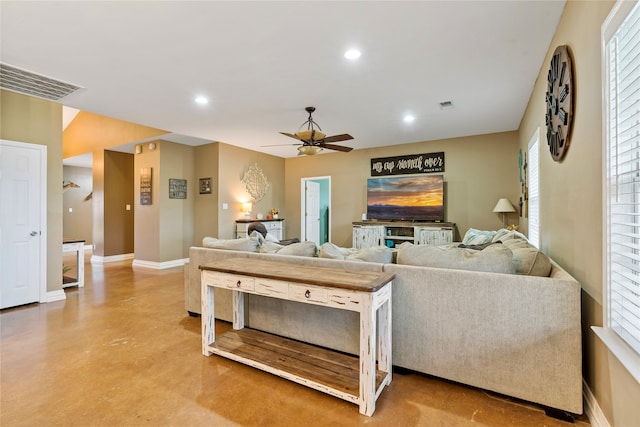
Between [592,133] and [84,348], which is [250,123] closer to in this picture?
[84,348]

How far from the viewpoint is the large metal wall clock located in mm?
1993

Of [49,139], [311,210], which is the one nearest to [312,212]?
[311,210]

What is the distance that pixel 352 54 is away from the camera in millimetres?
2703

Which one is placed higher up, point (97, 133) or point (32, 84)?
point (97, 133)

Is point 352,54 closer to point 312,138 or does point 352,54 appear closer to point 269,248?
point 312,138

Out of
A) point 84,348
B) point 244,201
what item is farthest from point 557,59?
point 244,201

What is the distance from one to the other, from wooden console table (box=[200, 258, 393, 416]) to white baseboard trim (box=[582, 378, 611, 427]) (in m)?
1.09

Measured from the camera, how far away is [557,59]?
2242 millimetres

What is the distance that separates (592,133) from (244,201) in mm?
6182

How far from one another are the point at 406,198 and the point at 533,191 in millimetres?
2773

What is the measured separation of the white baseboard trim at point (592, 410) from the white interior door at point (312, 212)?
21.2 ft

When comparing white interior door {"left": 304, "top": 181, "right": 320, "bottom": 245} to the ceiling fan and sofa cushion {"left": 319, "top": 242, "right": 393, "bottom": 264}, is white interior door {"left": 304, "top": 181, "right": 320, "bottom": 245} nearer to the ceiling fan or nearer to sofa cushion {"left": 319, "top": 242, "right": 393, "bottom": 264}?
the ceiling fan

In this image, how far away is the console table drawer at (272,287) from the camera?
80.3 inches

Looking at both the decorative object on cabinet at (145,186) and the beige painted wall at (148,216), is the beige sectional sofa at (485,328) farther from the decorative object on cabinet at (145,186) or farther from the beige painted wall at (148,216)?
the decorative object on cabinet at (145,186)
